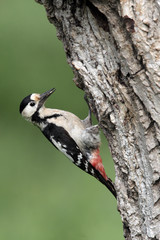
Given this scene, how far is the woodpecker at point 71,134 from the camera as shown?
18.8 feet

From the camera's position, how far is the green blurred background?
23.4 feet

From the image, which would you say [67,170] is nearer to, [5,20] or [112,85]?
[5,20]

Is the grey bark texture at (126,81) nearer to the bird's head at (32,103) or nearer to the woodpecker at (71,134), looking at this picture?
the woodpecker at (71,134)

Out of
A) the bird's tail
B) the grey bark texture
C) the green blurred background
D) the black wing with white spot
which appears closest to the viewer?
the grey bark texture

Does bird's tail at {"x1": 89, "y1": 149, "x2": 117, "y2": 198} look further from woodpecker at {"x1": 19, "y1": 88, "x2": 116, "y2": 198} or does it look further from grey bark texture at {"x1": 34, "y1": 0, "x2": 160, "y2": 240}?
grey bark texture at {"x1": 34, "y1": 0, "x2": 160, "y2": 240}

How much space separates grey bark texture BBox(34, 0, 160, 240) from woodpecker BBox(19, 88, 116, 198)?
1.29 metres

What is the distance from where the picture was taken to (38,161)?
8.53m

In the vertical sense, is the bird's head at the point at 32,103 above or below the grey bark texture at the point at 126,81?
above

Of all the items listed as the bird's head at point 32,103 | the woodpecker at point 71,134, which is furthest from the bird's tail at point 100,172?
the bird's head at point 32,103

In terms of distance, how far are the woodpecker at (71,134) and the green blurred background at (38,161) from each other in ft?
4.08

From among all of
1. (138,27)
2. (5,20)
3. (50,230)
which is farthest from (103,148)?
(138,27)

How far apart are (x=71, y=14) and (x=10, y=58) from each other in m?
5.80

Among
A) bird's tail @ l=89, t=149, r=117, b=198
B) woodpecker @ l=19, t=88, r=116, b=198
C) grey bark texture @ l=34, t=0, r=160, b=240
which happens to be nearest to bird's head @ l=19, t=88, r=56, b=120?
woodpecker @ l=19, t=88, r=116, b=198

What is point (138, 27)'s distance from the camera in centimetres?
380
